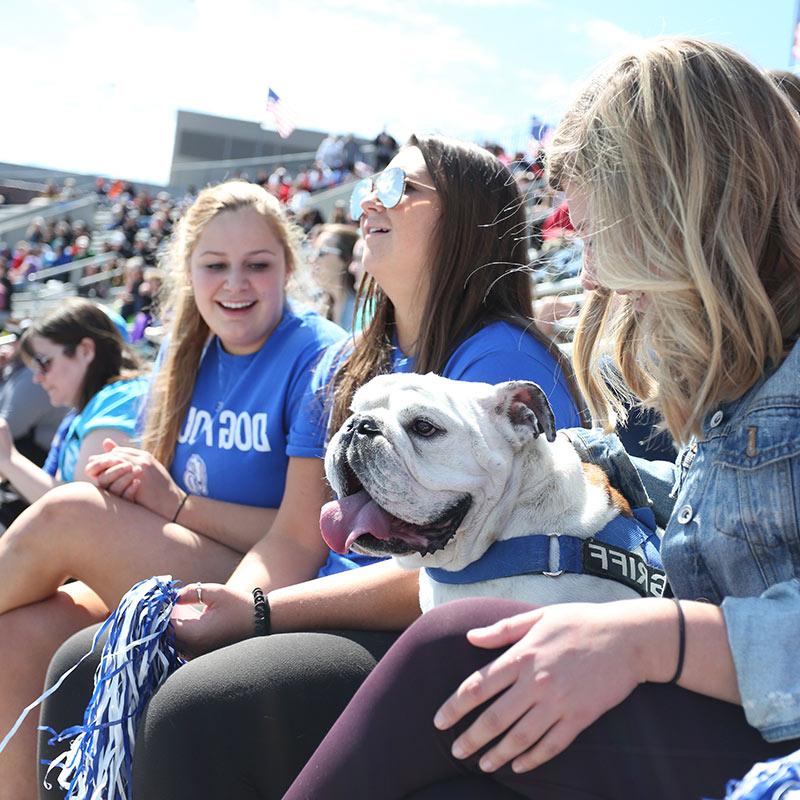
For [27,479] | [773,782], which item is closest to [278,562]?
[773,782]

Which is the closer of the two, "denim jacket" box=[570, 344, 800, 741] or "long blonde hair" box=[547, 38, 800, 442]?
"denim jacket" box=[570, 344, 800, 741]

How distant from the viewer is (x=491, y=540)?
6.72ft

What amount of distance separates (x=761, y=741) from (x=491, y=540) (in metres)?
0.78

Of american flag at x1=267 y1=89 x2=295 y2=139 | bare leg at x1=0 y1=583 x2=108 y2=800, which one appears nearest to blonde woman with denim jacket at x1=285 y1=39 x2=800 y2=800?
bare leg at x1=0 y1=583 x2=108 y2=800

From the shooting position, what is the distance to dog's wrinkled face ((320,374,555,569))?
6.58 feet

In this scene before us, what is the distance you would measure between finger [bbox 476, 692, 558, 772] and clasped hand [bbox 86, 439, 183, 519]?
169cm

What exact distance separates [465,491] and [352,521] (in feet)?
0.82

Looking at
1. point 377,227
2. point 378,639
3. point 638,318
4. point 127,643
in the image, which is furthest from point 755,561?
point 377,227

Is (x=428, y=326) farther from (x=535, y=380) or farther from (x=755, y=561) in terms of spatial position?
(x=755, y=561)

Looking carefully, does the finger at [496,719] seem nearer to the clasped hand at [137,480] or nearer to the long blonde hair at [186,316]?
the clasped hand at [137,480]

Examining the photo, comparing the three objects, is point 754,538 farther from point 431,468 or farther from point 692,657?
point 431,468

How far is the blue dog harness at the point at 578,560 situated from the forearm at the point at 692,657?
19.0 inches

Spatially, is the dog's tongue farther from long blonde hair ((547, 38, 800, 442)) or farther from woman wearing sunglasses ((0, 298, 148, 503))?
woman wearing sunglasses ((0, 298, 148, 503))

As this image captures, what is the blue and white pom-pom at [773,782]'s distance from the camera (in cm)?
114
